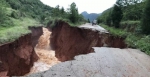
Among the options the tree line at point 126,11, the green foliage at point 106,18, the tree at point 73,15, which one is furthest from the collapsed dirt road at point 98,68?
the green foliage at point 106,18

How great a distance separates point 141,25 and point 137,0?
38.5ft

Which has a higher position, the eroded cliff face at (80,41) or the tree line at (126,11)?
the tree line at (126,11)

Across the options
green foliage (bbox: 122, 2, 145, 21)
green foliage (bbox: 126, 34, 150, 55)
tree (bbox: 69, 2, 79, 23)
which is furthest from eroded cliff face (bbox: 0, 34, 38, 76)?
tree (bbox: 69, 2, 79, 23)

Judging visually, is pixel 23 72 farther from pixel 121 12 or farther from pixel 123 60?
pixel 121 12

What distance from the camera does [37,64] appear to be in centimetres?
2152

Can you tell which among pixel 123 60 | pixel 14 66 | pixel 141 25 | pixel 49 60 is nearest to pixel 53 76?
pixel 123 60

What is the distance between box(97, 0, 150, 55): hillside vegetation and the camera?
498 inches

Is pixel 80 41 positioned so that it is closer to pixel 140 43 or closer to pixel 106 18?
pixel 140 43

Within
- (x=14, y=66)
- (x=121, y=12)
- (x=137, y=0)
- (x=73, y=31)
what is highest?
(x=137, y=0)

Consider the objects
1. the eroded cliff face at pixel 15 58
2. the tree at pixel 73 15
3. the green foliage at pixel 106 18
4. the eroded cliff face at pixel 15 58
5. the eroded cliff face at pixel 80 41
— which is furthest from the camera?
the green foliage at pixel 106 18

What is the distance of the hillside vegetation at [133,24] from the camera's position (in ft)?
41.5

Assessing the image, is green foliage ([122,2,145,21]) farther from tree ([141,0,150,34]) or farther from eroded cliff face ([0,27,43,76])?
eroded cliff face ([0,27,43,76])

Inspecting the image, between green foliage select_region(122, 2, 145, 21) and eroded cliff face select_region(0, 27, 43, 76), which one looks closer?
eroded cliff face select_region(0, 27, 43, 76)

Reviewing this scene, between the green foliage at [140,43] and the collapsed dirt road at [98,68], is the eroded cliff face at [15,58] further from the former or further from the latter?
the green foliage at [140,43]
